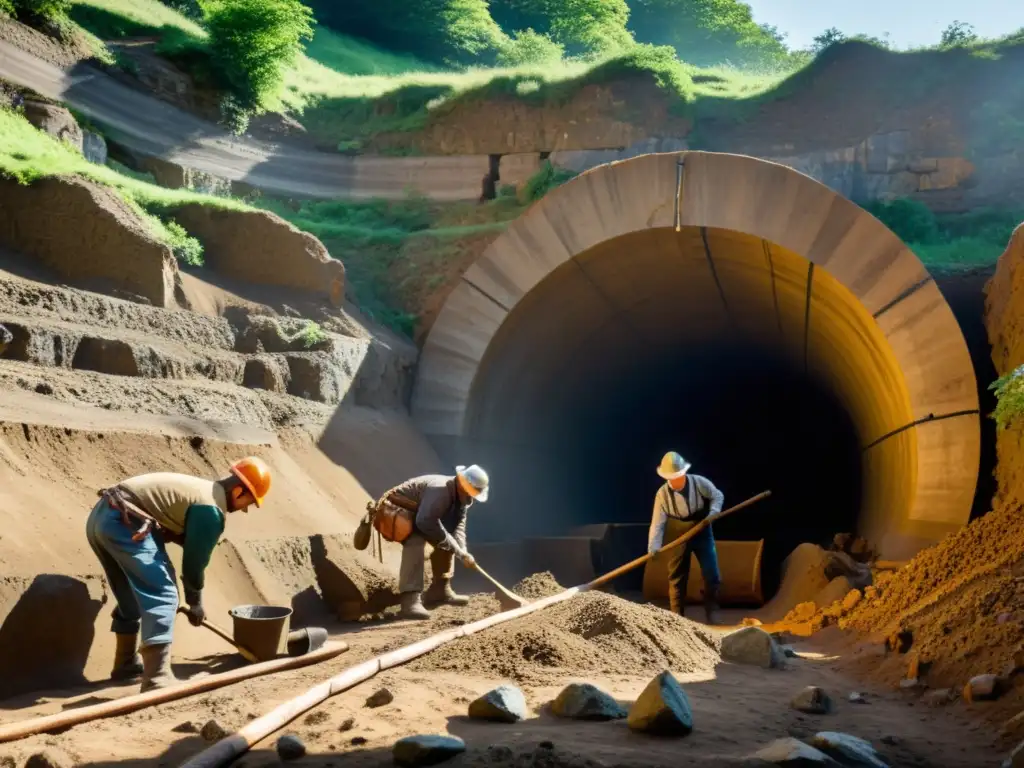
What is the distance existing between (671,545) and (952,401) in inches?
118

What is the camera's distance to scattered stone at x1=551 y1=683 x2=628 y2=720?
14.7 ft

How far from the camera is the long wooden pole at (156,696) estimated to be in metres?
4.01

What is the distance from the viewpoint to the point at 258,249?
11078 mm

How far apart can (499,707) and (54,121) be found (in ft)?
34.4

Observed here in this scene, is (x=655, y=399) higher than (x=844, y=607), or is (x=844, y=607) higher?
(x=655, y=399)

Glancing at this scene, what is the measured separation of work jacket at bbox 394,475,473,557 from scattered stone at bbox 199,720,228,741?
3.88m

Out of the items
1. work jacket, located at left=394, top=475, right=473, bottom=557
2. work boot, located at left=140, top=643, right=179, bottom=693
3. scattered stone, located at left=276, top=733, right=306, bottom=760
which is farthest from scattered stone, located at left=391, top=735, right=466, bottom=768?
work jacket, located at left=394, top=475, right=473, bottom=557

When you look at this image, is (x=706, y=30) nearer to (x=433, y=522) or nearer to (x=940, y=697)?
(x=433, y=522)

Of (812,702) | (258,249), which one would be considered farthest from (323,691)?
(258,249)

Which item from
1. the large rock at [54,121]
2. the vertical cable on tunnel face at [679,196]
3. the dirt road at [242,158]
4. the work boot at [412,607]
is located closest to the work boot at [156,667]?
the work boot at [412,607]

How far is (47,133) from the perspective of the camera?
1173 centimetres

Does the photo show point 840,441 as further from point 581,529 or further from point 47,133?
point 47,133

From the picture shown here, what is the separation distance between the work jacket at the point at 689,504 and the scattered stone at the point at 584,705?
4581 millimetres

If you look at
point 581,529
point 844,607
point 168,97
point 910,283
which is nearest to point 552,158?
point 168,97
